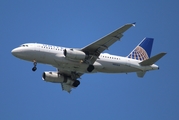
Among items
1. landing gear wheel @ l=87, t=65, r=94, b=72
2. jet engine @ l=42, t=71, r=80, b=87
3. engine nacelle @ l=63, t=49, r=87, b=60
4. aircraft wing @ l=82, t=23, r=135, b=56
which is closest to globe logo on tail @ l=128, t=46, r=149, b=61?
aircraft wing @ l=82, t=23, r=135, b=56

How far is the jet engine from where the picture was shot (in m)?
54.1

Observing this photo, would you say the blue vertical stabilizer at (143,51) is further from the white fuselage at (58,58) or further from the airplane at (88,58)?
the white fuselage at (58,58)

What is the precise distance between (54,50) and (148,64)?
1269 centimetres

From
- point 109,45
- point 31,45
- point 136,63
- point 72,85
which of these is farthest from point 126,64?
point 31,45

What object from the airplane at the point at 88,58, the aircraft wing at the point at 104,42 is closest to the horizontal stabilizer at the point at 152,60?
the airplane at the point at 88,58

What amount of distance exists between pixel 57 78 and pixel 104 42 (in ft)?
34.4

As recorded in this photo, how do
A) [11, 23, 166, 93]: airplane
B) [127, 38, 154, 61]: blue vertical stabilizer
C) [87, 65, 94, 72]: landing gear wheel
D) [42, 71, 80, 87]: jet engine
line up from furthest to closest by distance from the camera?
[127, 38, 154, 61]: blue vertical stabilizer → [42, 71, 80, 87]: jet engine → [87, 65, 94, 72]: landing gear wheel → [11, 23, 166, 93]: airplane

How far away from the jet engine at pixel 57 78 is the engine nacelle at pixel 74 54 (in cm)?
775

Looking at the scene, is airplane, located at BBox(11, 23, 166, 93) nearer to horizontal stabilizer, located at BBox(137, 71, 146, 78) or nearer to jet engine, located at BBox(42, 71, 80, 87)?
horizontal stabilizer, located at BBox(137, 71, 146, 78)

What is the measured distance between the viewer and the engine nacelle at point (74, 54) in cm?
4716

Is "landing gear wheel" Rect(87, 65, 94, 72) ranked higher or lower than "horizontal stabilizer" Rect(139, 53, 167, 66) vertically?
lower

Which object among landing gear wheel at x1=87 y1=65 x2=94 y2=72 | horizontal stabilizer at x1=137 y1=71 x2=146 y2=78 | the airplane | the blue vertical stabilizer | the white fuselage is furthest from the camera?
the blue vertical stabilizer

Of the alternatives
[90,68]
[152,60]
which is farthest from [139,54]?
[90,68]

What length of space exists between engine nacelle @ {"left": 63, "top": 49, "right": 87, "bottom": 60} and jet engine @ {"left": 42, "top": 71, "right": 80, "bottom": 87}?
775 centimetres
